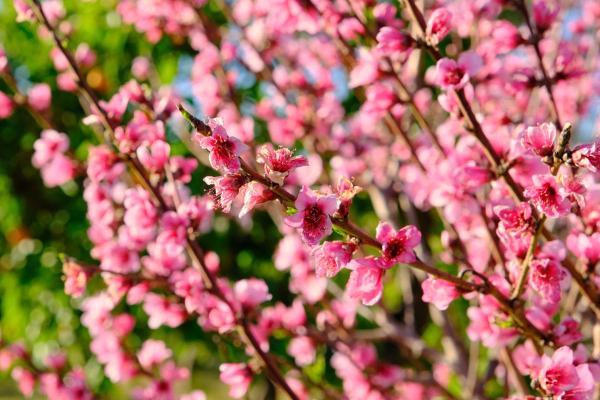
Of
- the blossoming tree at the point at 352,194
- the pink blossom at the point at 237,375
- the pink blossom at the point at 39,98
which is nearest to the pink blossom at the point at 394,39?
the blossoming tree at the point at 352,194

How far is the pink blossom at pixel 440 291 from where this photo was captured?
1437 mm

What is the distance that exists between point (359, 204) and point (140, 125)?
394 centimetres

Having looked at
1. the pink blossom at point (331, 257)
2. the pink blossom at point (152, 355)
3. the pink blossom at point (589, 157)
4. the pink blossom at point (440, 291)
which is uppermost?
the pink blossom at point (589, 157)

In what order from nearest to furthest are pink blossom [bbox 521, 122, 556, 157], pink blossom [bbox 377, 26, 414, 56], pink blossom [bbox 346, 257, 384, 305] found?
pink blossom [bbox 521, 122, 556, 157] → pink blossom [bbox 346, 257, 384, 305] → pink blossom [bbox 377, 26, 414, 56]

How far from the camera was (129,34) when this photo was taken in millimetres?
5348

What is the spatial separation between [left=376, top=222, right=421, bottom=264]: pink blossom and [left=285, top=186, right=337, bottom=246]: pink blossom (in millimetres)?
170

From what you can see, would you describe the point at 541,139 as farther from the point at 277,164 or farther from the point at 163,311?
the point at 163,311

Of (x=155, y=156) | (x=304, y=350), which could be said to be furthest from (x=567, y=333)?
(x=304, y=350)

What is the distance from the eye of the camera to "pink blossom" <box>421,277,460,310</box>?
1437 mm

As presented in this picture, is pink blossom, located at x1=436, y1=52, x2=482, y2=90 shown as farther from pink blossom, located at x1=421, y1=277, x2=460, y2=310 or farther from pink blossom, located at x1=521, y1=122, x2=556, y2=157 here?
pink blossom, located at x1=421, y1=277, x2=460, y2=310

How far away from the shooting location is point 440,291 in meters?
1.44

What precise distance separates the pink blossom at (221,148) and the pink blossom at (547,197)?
1.91ft

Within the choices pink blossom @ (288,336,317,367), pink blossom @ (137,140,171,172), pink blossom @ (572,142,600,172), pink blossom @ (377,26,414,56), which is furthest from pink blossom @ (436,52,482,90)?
pink blossom @ (288,336,317,367)

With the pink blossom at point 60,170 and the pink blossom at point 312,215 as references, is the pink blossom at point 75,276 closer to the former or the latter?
the pink blossom at point 60,170
